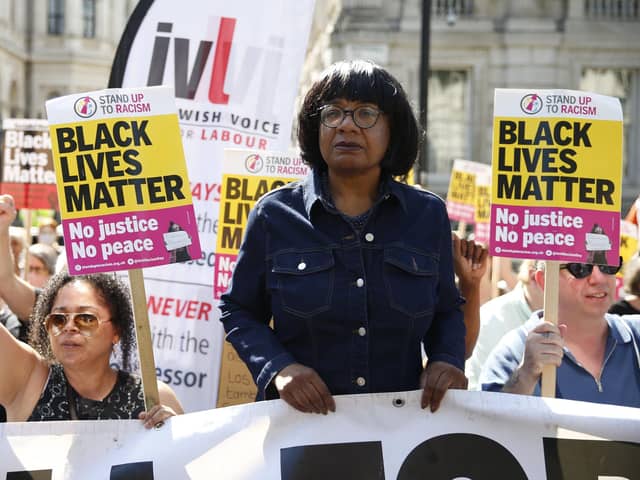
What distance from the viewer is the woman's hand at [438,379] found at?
10.8 feet

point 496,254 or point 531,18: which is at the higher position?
point 531,18

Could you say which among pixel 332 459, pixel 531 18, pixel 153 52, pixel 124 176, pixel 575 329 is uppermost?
pixel 531 18

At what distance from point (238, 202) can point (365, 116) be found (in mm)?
2304

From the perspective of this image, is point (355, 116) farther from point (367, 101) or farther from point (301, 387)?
point (301, 387)

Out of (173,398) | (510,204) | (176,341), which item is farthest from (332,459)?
(176,341)

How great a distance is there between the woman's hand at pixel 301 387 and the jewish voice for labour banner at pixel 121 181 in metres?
0.64

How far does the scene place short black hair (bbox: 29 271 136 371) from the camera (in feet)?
13.1

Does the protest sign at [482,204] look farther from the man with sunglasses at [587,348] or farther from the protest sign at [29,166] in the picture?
the man with sunglasses at [587,348]

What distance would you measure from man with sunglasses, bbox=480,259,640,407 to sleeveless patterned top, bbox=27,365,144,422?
1.20m

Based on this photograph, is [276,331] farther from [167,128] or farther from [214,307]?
[214,307]

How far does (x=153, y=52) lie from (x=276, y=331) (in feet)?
9.15

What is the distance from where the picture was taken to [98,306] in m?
3.93

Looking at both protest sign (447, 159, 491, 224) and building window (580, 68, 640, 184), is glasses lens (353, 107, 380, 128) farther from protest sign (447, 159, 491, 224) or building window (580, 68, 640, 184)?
building window (580, 68, 640, 184)

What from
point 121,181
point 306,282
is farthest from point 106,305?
point 306,282
